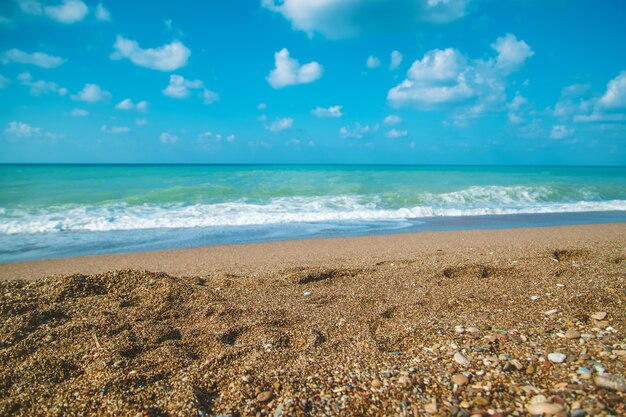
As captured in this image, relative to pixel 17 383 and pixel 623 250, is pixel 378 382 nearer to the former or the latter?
pixel 17 383

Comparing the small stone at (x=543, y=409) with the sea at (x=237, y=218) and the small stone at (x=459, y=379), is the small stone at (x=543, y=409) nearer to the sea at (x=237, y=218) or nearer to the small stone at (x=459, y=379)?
the small stone at (x=459, y=379)

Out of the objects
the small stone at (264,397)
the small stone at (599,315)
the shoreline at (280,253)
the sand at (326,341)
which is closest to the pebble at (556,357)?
the sand at (326,341)

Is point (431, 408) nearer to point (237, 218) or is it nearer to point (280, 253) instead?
point (280, 253)

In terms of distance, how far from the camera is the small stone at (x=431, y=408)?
190cm

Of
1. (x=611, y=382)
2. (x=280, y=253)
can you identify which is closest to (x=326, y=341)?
(x=611, y=382)

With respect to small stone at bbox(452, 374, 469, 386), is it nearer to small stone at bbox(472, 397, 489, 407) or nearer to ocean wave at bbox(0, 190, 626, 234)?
small stone at bbox(472, 397, 489, 407)

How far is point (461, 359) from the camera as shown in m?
2.37

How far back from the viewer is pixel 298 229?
407 inches

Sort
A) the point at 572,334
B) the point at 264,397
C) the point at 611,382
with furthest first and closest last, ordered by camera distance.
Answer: the point at 572,334
the point at 264,397
the point at 611,382

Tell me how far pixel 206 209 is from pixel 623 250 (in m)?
11.8

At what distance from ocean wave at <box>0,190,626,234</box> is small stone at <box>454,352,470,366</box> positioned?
9221mm

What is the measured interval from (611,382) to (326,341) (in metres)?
1.72

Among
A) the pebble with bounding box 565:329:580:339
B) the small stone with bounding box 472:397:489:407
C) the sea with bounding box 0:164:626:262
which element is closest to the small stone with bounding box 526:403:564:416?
the small stone with bounding box 472:397:489:407

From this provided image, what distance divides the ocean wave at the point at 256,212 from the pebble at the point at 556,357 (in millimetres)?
9486
